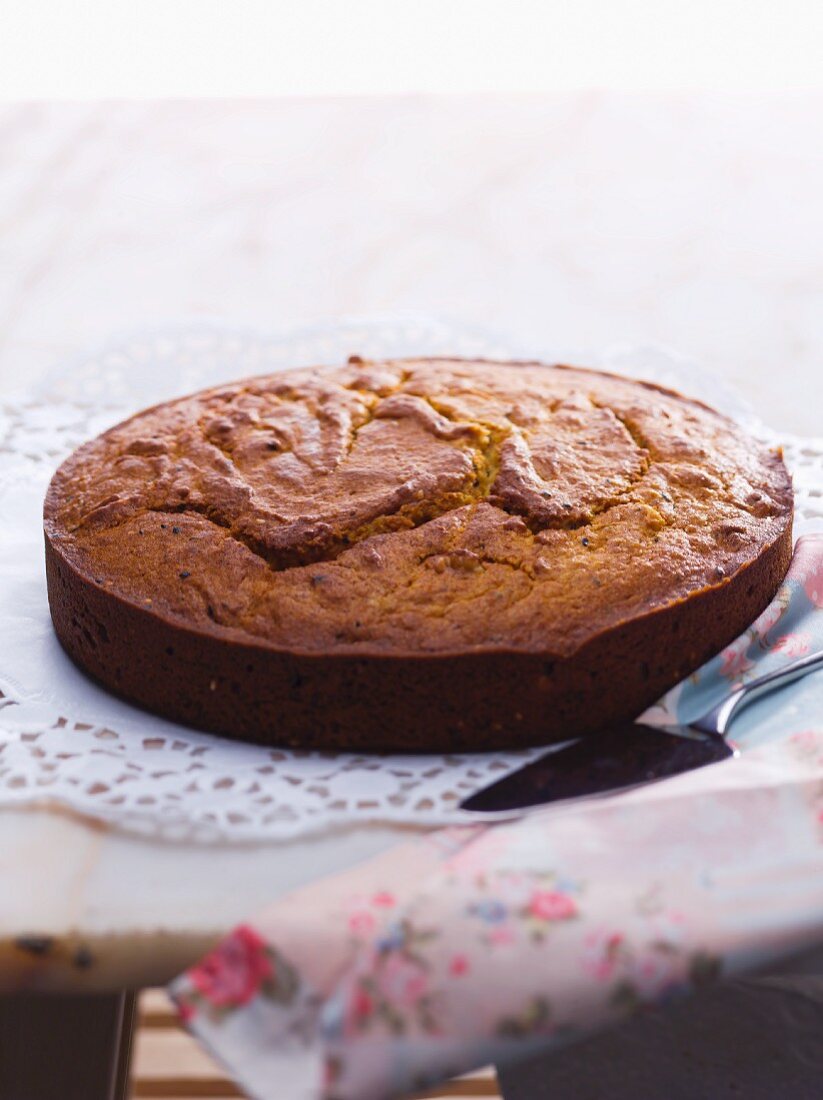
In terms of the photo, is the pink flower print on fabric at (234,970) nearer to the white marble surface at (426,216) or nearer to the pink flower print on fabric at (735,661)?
the pink flower print on fabric at (735,661)

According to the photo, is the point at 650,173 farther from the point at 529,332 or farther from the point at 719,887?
A: the point at 719,887

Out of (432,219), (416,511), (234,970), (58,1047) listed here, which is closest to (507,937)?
(234,970)

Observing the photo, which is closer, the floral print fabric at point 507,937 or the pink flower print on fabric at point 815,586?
the floral print fabric at point 507,937

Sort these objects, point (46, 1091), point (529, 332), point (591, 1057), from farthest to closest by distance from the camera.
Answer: point (529, 332) < point (591, 1057) < point (46, 1091)

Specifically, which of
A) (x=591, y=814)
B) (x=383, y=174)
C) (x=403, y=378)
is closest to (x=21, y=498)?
(x=403, y=378)

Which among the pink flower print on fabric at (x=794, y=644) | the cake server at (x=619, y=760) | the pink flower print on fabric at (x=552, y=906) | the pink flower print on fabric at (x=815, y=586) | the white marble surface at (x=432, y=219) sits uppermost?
the white marble surface at (x=432, y=219)

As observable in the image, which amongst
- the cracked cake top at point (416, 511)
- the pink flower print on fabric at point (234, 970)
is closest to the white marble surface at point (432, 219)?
Answer: the cracked cake top at point (416, 511)

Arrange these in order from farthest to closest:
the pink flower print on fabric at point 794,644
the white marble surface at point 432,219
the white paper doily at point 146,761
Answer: the white marble surface at point 432,219 → the pink flower print on fabric at point 794,644 → the white paper doily at point 146,761

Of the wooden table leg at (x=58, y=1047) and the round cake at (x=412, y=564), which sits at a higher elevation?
the round cake at (x=412, y=564)
